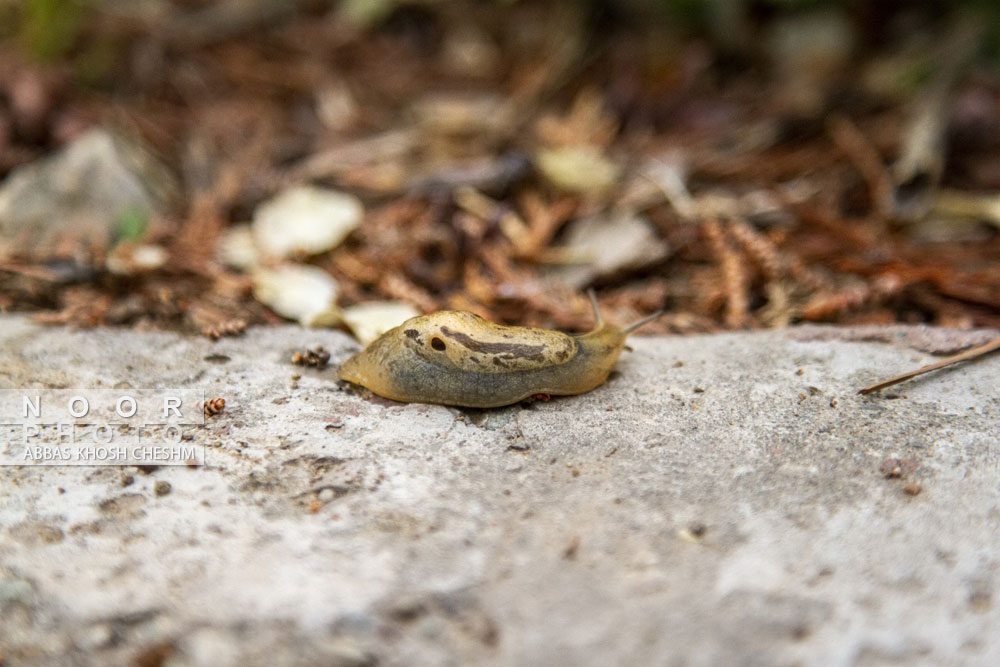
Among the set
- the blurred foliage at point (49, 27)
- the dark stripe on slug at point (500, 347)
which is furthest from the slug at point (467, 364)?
the blurred foliage at point (49, 27)

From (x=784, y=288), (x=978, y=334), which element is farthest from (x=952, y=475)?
(x=784, y=288)

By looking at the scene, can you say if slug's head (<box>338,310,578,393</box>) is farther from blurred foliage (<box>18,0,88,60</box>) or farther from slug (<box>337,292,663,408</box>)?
blurred foliage (<box>18,0,88,60</box>)

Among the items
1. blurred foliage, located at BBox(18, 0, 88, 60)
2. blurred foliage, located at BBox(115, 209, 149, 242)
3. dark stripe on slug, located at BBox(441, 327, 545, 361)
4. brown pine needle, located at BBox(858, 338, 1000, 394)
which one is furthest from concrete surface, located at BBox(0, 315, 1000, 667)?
blurred foliage, located at BBox(18, 0, 88, 60)

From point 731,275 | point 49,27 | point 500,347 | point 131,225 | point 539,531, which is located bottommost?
point 131,225

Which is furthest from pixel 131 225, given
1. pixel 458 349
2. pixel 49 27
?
pixel 458 349

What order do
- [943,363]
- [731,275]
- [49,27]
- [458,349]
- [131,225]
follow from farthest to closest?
[49,27] → [131,225] → [731,275] → [943,363] → [458,349]

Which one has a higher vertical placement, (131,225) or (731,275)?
(731,275)

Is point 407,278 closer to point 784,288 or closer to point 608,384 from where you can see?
point 608,384

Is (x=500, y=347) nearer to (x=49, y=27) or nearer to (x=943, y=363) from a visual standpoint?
(x=943, y=363)
